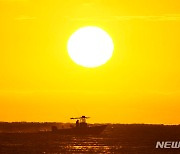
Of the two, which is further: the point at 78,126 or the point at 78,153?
the point at 78,126

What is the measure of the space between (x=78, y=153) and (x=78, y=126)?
80064 millimetres

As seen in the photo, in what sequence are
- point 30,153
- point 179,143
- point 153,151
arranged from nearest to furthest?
point 30,153 < point 153,151 < point 179,143

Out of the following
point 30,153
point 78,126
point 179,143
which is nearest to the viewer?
point 30,153

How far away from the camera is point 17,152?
90.6 meters

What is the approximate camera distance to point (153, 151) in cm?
9725

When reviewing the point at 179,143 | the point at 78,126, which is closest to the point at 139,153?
the point at 179,143

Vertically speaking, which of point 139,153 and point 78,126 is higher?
point 78,126

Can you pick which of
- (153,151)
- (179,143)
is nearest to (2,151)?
(153,151)

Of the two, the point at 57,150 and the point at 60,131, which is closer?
the point at 57,150

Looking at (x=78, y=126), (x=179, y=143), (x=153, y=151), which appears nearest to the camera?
(x=153, y=151)

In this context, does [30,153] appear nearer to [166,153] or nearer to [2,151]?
[2,151]

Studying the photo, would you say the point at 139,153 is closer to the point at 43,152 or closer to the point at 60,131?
the point at 43,152

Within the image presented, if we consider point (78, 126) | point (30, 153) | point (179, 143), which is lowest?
point (30, 153)

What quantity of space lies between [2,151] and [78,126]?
270 feet
